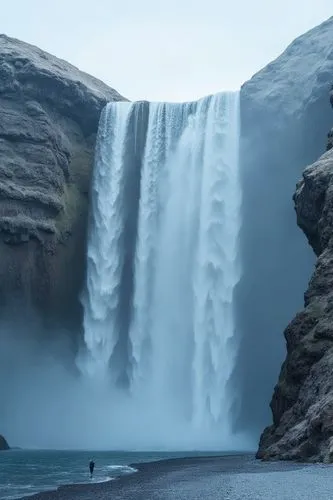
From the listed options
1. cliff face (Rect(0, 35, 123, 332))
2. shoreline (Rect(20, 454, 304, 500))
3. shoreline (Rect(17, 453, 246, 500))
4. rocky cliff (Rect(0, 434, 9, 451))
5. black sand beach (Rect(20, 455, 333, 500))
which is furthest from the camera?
cliff face (Rect(0, 35, 123, 332))

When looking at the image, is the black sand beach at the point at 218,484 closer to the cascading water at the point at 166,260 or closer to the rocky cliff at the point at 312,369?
the rocky cliff at the point at 312,369

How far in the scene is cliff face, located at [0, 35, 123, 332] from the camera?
50781mm

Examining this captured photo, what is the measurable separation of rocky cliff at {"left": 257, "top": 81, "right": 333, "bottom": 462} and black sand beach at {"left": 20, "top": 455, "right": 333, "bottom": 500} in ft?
3.93

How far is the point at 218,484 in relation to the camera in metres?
20.8

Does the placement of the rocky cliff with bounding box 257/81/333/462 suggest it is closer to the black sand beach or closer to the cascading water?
the black sand beach

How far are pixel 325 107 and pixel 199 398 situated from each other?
22.9 metres

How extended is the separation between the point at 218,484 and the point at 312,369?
946 cm

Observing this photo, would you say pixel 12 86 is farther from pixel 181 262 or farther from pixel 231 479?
pixel 231 479

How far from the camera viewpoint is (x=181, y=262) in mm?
52750

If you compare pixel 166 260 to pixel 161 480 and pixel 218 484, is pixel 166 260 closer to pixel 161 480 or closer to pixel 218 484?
pixel 161 480

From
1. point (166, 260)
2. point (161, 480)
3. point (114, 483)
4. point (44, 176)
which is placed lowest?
point (114, 483)

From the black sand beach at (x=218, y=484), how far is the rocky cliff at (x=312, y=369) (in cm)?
120

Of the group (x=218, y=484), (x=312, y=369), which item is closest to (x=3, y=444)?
(x=312, y=369)

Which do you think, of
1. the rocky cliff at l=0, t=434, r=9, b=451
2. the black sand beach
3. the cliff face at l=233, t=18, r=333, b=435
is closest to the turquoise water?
the black sand beach
